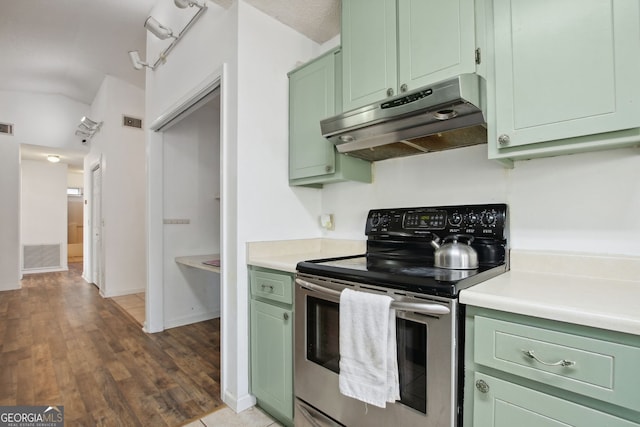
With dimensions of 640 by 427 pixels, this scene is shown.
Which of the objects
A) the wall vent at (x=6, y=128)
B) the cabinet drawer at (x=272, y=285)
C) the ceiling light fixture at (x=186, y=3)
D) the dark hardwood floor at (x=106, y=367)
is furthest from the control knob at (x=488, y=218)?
the wall vent at (x=6, y=128)

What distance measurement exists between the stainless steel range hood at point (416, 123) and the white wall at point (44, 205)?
7.45 m

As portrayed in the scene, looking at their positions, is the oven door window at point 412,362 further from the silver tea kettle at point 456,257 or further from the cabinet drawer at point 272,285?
the cabinet drawer at point 272,285

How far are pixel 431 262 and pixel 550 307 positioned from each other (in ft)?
2.33

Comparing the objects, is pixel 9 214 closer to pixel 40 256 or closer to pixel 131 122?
pixel 40 256

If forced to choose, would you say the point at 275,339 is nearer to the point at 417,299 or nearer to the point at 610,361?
the point at 417,299

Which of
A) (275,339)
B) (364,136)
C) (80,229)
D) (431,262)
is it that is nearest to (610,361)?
(431,262)

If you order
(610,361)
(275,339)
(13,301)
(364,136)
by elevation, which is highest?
(364,136)

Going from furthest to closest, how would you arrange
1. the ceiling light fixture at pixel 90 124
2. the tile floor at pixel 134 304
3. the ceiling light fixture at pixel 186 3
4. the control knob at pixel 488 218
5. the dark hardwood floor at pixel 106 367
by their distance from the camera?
the ceiling light fixture at pixel 90 124
the tile floor at pixel 134 304
the ceiling light fixture at pixel 186 3
the dark hardwood floor at pixel 106 367
the control knob at pixel 488 218

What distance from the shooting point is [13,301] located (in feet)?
14.2

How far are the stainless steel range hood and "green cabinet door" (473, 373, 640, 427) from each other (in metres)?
0.97

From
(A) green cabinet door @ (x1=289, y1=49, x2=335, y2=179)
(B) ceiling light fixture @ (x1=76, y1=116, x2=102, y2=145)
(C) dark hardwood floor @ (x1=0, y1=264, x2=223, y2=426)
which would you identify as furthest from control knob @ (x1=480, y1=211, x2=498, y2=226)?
(B) ceiling light fixture @ (x1=76, y1=116, x2=102, y2=145)

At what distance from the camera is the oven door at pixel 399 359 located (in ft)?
3.42

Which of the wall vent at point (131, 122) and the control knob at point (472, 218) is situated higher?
the wall vent at point (131, 122)

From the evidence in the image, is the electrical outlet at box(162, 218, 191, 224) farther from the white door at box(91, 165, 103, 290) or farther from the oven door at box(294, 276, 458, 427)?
the white door at box(91, 165, 103, 290)
